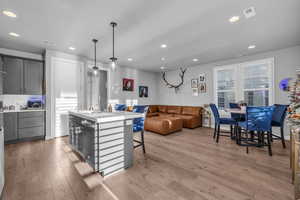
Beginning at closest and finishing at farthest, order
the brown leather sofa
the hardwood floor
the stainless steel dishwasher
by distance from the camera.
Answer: the hardwood floor
the stainless steel dishwasher
the brown leather sofa

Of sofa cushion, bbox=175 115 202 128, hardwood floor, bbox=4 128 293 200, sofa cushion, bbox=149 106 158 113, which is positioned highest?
sofa cushion, bbox=149 106 158 113

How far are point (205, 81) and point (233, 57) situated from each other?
131 centimetres

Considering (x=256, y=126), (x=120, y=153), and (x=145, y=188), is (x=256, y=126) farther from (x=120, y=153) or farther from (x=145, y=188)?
(x=120, y=153)

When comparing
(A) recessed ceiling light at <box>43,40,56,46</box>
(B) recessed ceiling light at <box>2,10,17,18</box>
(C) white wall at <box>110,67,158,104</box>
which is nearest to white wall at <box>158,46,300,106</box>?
(C) white wall at <box>110,67,158,104</box>

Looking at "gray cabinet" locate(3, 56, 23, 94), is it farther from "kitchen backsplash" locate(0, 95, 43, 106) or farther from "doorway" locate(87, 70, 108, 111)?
"doorway" locate(87, 70, 108, 111)

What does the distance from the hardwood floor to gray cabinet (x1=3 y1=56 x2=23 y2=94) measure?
1.70 meters

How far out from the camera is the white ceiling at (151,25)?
2.00 meters

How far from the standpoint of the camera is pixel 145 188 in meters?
1.71

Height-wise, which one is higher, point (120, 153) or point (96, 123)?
point (96, 123)

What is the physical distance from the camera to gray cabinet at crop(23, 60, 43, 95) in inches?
148

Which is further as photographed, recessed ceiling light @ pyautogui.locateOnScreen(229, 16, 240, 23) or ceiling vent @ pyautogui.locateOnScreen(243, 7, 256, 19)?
recessed ceiling light @ pyautogui.locateOnScreen(229, 16, 240, 23)

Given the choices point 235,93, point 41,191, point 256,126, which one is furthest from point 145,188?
point 235,93

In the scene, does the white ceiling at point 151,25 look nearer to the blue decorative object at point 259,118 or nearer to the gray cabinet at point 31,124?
the blue decorative object at point 259,118

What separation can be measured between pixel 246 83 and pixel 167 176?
14.5 ft
